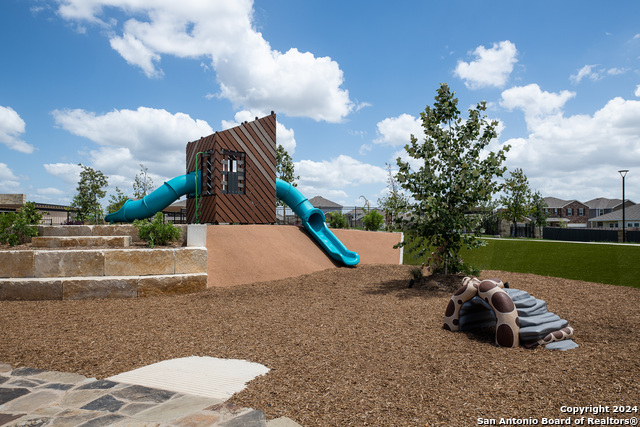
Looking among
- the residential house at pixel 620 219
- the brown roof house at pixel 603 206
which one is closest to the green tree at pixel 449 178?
the residential house at pixel 620 219

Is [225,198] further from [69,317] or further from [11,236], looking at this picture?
[69,317]

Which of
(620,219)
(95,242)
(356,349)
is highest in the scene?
(620,219)

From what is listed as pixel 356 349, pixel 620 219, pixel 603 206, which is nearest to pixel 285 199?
pixel 356 349

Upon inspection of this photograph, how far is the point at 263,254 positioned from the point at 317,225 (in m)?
3.82

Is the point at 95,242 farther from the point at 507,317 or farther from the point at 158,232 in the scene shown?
the point at 507,317

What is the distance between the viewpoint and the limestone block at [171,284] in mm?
8000

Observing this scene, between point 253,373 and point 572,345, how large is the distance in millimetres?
3884

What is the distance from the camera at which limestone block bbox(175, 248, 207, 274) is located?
27.9 ft

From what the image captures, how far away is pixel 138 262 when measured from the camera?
822 cm

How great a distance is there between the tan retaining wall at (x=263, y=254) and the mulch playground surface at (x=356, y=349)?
1.53 meters

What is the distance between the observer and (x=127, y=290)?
311 inches

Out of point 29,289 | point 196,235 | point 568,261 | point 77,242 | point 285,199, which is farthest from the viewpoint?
point 285,199

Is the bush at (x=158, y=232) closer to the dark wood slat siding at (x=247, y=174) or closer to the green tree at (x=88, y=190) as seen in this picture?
the dark wood slat siding at (x=247, y=174)

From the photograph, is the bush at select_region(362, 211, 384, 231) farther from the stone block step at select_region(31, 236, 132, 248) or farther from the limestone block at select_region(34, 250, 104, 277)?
the limestone block at select_region(34, 250, 104, 277)
